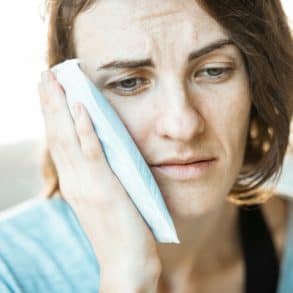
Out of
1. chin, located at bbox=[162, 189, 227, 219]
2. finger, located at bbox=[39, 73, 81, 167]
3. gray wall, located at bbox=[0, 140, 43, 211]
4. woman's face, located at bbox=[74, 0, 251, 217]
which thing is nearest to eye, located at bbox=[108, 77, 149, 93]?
woman's face, located at bbox=[74, 0, 251, 217]

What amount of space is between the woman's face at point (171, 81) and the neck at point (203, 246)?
23 centimetres

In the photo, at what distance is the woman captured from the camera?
1235 millimetres

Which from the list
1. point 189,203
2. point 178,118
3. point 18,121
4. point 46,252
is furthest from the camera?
point 18,121

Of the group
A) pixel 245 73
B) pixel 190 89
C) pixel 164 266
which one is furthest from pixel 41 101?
pixel 164 266

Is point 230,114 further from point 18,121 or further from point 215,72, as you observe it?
point 18,121

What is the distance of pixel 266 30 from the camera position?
1349 millimetres

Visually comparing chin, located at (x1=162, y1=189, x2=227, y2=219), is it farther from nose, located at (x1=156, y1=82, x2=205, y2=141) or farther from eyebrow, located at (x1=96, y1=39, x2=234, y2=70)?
eyebrow, located at (x1=96, y1=39, x2=234, y2=70)

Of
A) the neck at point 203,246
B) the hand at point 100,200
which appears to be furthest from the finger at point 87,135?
the neck at point 203,246

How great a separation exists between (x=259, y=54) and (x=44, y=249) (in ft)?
1.95

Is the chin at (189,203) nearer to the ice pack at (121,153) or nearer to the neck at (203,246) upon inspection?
the ice pack at (121,153)

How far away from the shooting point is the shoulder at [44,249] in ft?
4.54

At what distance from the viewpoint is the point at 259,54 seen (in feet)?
4.36

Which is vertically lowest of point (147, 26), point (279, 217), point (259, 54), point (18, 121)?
point (279, 217)

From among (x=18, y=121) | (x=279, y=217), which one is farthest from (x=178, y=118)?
(x=18, y=121)
